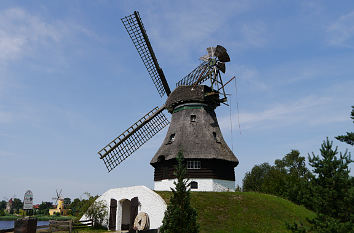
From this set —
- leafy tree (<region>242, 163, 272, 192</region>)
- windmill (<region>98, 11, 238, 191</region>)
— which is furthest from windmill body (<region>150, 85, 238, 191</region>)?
leafy tree (<region>242, 163, 272, 192</region>)

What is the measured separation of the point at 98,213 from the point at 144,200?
5451 mm

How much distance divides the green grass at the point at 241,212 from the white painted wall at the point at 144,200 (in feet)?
2.34

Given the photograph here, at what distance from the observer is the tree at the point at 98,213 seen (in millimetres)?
23375

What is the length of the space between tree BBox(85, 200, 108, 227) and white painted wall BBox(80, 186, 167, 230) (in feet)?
1.11

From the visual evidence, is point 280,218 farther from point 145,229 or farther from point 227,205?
point 145,229

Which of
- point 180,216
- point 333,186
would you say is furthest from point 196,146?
point 333,186

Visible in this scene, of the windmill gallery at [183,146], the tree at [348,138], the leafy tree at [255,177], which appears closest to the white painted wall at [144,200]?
the windmill gallery at [183,146]

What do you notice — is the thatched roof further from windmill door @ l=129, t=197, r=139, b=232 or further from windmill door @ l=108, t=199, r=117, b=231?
windmill door @ l=108, t=199, r=117, b=231

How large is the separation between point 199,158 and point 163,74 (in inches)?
460

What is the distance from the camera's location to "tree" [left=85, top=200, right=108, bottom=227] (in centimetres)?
2338

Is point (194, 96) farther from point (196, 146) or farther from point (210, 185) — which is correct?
point (210, 185)

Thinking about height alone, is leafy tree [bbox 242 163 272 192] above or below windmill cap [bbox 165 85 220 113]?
below

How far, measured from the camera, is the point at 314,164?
12.3m

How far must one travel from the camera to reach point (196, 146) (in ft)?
82.6
